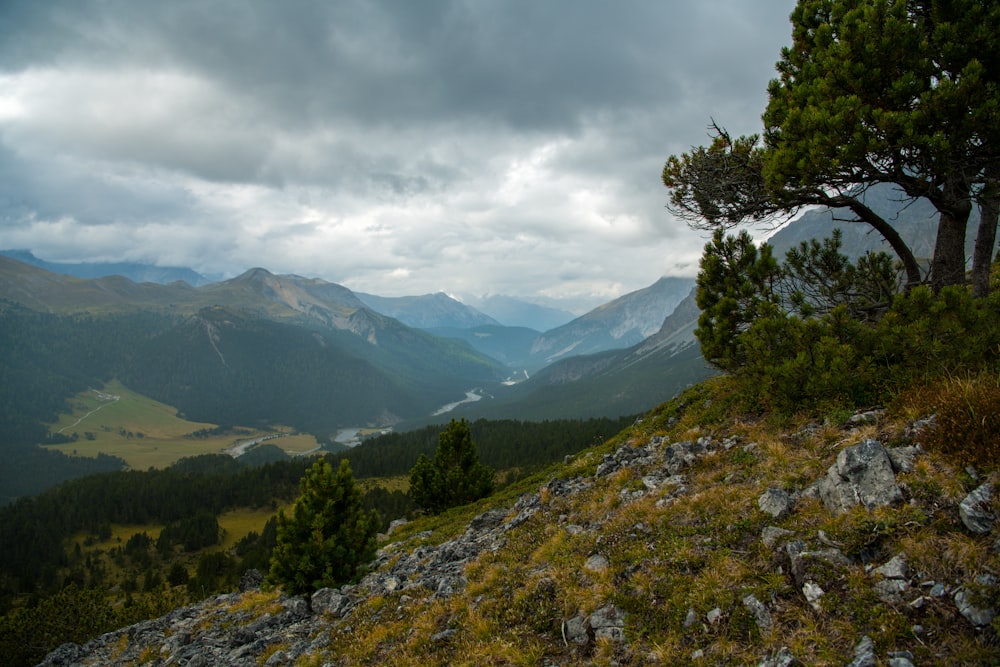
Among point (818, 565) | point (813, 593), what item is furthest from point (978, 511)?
point (813, 593)

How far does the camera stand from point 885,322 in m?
12.2

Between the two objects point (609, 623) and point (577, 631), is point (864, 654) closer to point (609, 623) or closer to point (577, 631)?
point (609, 623)

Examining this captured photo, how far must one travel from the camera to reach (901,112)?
1134cm

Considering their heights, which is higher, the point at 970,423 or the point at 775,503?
the point at 970,423

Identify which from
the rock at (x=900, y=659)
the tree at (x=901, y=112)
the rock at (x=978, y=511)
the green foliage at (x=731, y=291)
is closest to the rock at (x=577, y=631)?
the rock at (x=900, y=659)

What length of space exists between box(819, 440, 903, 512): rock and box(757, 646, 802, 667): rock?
3290mm

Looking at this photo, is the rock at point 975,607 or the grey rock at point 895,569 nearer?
the rock at point 975,607

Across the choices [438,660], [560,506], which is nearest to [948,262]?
[560,506]

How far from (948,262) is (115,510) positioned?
227m

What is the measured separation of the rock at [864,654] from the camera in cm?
614

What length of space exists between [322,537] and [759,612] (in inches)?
951

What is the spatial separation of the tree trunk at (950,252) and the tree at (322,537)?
85.5 ft

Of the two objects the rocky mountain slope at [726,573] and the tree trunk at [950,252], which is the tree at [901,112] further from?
the rocky mountain slope at [726,573]

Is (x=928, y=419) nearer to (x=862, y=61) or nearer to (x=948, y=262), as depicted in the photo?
(x=948, y=262)
